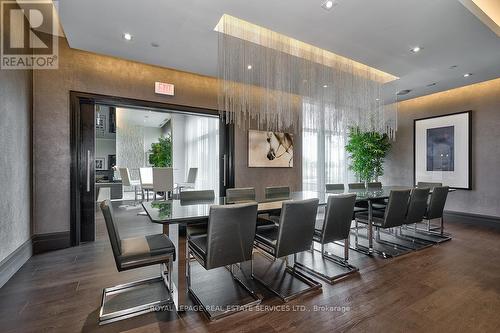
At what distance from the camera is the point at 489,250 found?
Result: 134 inches

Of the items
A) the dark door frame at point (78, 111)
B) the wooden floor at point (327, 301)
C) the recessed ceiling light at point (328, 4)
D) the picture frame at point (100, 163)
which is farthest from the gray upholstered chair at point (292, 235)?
the picture frame at point (100, 163)

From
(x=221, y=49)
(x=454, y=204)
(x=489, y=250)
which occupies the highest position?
(x=221, y=49)

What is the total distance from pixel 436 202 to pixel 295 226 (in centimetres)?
307

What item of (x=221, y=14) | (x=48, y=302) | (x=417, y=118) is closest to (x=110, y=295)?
(x=48, y=302)

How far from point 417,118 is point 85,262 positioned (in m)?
7.43

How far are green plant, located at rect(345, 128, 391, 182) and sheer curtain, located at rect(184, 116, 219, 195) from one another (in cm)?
377

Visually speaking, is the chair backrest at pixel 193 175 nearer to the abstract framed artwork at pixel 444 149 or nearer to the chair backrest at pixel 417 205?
the chair backrest at pixel 417 205

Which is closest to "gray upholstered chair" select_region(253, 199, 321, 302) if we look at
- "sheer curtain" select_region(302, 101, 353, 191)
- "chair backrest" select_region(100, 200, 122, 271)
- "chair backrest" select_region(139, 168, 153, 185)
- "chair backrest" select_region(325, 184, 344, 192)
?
"chair backrest" select_region(100, 200, 122, 271)

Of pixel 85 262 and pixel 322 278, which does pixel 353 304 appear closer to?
pixel 322 278

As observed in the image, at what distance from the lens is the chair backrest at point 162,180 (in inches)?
206

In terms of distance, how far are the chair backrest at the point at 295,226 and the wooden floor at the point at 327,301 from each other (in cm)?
46

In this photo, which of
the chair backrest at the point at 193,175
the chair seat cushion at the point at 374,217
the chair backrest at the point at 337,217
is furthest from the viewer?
the chair backrest at the point at 193,175

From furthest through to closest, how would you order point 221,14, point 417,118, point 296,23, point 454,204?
point 417,118
point 454,204
point 296,23
point 221,14

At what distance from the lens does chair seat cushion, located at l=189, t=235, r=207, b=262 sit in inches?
77.1
